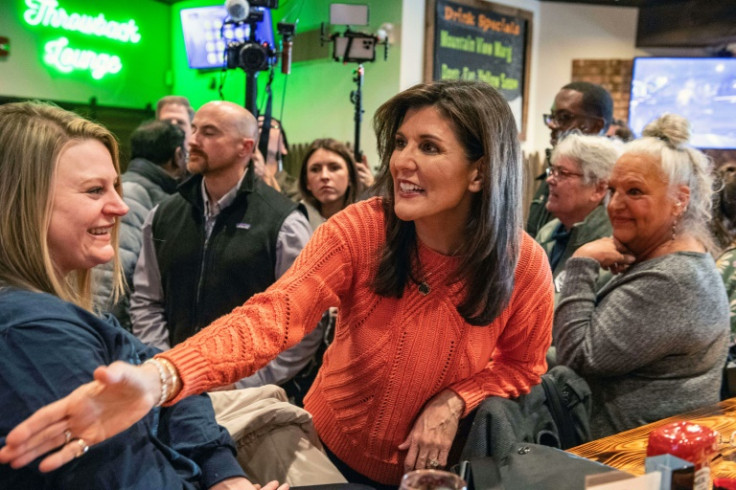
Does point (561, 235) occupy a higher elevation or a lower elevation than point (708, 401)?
higher

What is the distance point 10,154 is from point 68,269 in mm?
231

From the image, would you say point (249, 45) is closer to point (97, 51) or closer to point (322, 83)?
point (322, 83)

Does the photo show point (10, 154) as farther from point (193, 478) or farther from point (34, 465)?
point (193, 478)

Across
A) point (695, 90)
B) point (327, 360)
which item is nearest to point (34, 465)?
point (327, 360)

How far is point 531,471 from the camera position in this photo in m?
1.26

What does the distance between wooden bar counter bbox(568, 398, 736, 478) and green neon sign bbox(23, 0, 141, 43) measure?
8.02 m

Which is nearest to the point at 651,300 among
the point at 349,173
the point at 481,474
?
the point at 481,474

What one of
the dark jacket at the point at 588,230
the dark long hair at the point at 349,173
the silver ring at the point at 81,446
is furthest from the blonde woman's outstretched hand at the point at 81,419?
the dark long hair at the point at 349,173

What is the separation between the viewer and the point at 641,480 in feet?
3.33

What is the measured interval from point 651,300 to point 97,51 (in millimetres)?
8163

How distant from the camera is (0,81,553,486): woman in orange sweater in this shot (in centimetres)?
159

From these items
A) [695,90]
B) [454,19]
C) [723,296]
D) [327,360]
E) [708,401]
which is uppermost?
[454,19]

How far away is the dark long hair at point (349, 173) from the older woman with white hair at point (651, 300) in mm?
1963

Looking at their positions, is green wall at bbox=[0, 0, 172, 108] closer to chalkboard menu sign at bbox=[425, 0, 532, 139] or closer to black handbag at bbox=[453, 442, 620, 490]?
chalkboard menu sign at bbox=[425, 0, 532, 139]
